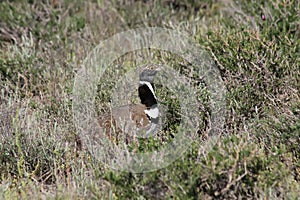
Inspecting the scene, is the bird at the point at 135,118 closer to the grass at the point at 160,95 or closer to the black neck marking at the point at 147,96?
the black neck marking at the point at 147,96

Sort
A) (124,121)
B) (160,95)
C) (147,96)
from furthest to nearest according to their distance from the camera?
(160,95) < (147,96) < (124,121)

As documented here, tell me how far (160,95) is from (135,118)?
1.29 ft

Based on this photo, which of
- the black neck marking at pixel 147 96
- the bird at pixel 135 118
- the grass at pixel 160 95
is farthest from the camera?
the black neck marking at pixel 147 96

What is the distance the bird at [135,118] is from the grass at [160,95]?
134 mm

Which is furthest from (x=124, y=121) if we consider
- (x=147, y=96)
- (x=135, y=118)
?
(x=147, y=96)

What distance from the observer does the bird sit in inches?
159

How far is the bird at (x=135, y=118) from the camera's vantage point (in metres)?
4.04

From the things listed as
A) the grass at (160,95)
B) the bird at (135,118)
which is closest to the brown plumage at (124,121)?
the bird at (135,118)

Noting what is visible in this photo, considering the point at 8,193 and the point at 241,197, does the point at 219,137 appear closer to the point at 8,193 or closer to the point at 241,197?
the point at 241,197

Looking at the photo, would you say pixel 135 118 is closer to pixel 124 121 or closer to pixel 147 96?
pixel 124 121

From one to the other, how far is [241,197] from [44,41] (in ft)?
11.6

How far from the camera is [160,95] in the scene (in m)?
4.46

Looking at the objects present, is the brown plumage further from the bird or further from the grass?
the grass

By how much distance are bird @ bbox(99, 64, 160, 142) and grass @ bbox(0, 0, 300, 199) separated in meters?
0.13
